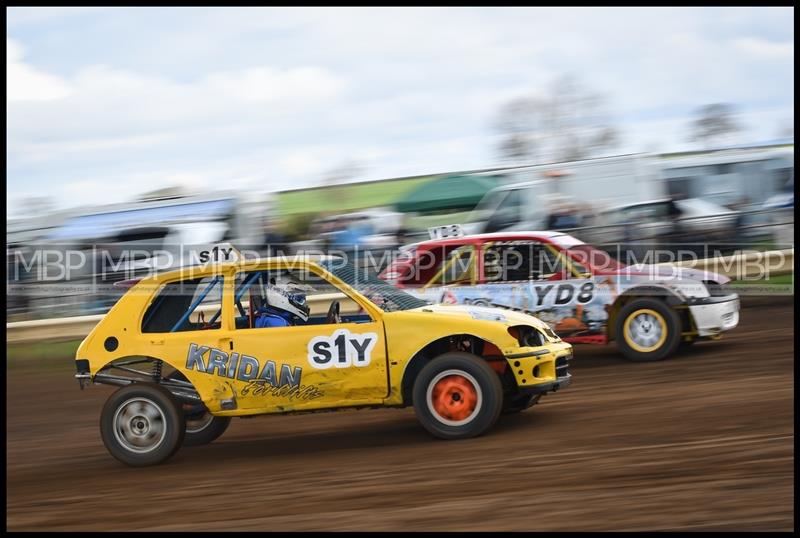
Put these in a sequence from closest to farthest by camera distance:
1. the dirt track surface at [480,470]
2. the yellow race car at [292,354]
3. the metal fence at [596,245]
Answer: the dirt track surface at [480,470] < the yellow race car at [292,354] < the metal fence at [596,245]

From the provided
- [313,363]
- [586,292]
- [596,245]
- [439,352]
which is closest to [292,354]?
[313,363]

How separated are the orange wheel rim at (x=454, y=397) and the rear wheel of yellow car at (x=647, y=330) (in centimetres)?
385

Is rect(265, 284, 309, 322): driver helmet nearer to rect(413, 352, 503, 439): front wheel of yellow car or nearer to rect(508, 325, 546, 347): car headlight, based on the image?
rect(413, 352, 503, 439): front wheel of yellow car

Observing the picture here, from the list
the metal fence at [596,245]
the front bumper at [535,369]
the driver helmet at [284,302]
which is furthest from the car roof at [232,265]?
the metal fence at [596,245]

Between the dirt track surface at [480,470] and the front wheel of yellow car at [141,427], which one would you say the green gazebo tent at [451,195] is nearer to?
the dirt track surface at [480,470]

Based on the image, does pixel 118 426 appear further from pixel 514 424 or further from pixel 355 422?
pixel 514 424

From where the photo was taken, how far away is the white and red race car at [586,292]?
10703mm

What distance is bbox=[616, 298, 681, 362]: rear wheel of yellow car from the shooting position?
10633mm

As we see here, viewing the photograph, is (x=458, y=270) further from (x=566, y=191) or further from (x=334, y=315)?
(x=566, y=191)

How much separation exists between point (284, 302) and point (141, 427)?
148 centimetres

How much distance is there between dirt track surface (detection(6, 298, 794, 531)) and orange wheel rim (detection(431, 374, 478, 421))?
0.26 metres

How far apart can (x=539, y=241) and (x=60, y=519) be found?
6.25 m

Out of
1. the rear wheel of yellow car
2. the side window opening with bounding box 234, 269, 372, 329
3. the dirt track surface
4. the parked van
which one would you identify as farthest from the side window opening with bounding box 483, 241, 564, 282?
the parked van

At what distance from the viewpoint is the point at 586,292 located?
35.4 ft
